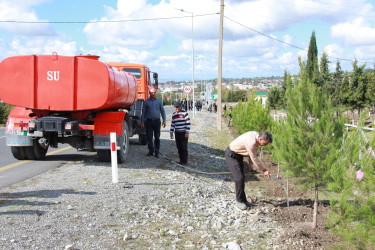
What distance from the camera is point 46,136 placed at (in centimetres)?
899

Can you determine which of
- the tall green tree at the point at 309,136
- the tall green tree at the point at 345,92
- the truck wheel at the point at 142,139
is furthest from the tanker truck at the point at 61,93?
the tall green tree at the point at 345,92

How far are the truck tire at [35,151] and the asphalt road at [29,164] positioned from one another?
0.50ft

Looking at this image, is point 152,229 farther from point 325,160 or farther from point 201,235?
point 325,160

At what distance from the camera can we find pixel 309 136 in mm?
6285

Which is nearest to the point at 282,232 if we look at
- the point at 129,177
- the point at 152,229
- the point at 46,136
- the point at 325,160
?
the point at 325,160

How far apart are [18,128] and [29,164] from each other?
3.95 feet

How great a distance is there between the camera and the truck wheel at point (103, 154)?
30.2ft

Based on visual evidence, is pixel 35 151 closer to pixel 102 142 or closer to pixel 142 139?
pixel 102 142

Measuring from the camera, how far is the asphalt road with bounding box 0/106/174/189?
7960 millimetres

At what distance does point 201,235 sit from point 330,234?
→ 89.1 inches

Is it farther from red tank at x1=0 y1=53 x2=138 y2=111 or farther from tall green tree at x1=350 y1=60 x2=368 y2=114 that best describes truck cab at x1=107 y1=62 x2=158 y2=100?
tall green tree at x1=350 y1=60 x2=368 y2=114

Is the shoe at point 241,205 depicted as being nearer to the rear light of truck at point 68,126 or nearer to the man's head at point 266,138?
the man's head at point 266,138

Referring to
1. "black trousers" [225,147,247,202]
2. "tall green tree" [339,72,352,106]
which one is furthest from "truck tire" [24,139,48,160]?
"tall green tree" [339,72,352,106]

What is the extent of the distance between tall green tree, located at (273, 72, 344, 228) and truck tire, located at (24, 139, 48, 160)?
6.31 metres
